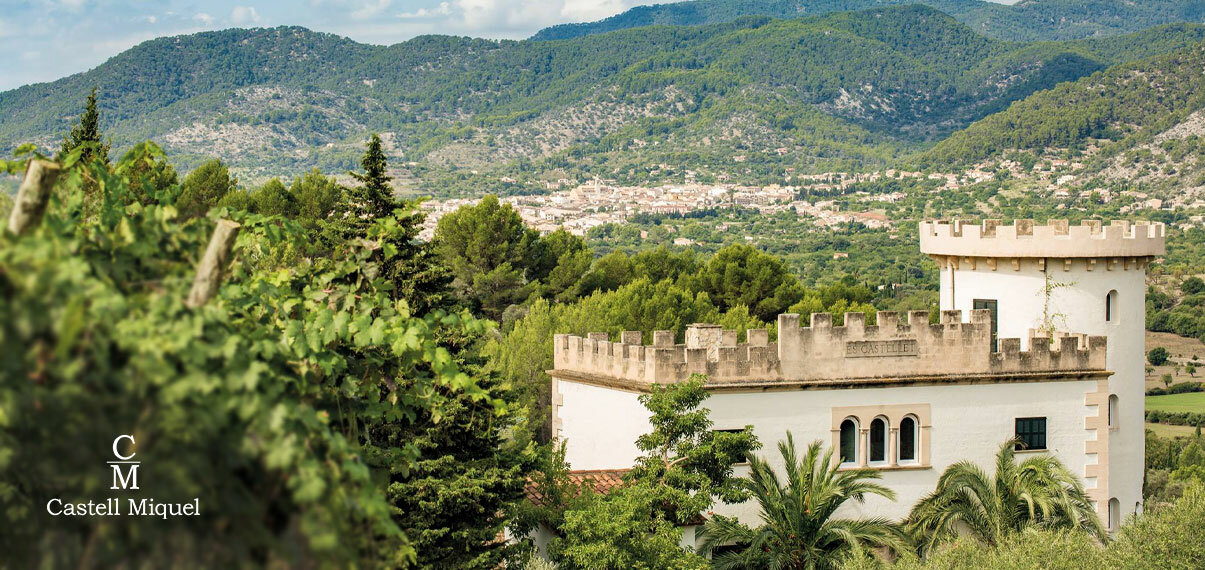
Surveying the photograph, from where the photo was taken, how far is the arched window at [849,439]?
22.0 meters

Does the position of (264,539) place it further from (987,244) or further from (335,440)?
(987,244)

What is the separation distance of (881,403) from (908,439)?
0.77 meters

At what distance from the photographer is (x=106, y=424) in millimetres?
4457

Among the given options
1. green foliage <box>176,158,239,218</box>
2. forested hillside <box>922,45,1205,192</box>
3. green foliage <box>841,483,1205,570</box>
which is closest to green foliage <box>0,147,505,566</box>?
green foliage <box>841,483,1205,570</box>

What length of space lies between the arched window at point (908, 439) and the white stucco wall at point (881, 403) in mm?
242

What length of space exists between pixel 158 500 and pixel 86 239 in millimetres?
1983

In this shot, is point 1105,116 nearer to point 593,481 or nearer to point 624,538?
point 593,481

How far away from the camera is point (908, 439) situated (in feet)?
73.3

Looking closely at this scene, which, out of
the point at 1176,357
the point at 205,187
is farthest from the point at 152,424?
the point at 1176,357

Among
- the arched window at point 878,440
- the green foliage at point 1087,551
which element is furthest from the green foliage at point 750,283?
the green foliage at point 1087,551

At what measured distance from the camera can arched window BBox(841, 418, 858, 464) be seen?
72.3 ft

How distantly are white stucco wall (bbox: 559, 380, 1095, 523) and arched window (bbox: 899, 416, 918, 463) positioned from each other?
0.79 feet

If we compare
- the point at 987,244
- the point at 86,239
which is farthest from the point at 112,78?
the point at 86,239

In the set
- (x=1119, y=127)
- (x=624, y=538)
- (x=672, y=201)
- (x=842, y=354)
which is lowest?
(x=624, y=538)
